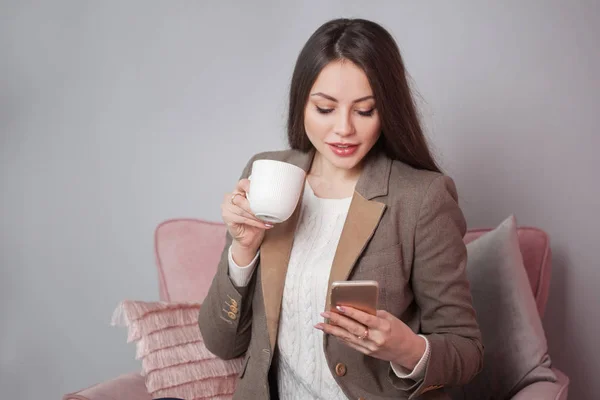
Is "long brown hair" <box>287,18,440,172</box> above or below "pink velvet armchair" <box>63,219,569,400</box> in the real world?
above

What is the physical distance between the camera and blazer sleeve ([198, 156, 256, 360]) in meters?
1.62

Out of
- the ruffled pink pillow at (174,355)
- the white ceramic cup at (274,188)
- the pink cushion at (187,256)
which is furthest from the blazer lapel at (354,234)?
the pink cushion at (187,256)

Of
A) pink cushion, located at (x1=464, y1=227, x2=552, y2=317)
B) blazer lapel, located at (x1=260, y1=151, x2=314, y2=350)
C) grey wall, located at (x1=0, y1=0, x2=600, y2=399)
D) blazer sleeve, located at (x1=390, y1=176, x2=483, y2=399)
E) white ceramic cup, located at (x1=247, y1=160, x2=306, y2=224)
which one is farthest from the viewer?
grey wall, located at (x1=0, y1=0, x2=600, y2=399)

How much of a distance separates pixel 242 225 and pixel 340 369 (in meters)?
0.39

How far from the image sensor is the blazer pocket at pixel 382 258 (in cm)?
152

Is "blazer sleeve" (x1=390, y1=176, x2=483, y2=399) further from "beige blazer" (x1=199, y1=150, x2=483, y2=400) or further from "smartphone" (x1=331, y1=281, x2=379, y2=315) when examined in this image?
"smartphone" (x1=331, y1=281, x2=379, y2=315)

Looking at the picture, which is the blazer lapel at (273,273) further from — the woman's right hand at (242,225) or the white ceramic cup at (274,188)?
the white ceramic cup at (274,188)

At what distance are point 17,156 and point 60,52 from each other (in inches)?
16.9

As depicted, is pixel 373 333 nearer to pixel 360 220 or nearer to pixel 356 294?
pixel 356 294

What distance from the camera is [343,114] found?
149cm

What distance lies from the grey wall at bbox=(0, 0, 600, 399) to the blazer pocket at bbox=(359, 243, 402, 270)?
816 millimetres

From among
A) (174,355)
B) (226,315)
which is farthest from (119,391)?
(226,315)

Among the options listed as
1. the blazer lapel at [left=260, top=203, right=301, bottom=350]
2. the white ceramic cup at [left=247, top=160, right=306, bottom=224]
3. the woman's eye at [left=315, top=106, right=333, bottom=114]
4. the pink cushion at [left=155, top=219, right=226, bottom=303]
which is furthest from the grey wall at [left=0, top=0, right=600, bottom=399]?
the white ceramic cup at [left=247, top=160, right=306, bottom=224]

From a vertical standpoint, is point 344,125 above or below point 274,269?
above
